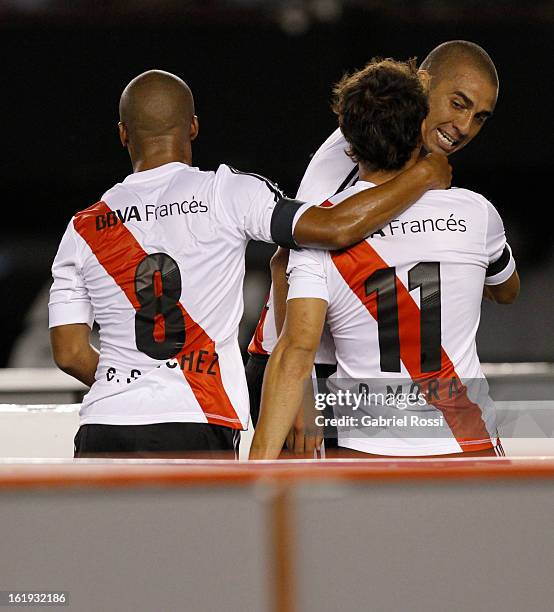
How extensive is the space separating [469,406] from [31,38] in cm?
518

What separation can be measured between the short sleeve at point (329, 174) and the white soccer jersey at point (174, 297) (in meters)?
0.09

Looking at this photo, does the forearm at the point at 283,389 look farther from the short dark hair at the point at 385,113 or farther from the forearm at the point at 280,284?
the short dark hair at the point at 385,113

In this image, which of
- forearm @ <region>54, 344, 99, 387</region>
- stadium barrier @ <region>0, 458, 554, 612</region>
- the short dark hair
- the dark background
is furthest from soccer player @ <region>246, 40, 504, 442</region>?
the dark background

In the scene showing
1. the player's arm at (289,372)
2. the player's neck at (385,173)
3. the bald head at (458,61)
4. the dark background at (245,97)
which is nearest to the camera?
the player's arm at (289,372)

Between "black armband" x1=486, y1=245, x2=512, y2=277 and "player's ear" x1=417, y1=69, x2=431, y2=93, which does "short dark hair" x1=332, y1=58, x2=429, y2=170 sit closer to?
"player's ear" x1=417, y1=69, x2=431, y2=93

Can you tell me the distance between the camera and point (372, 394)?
159 centimetres

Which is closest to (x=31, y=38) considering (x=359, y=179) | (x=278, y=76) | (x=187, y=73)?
(x=187, y=73)

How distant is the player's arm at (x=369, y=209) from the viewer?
1.53 m

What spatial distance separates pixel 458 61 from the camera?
1.90 m

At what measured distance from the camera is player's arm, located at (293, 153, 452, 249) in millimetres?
1525

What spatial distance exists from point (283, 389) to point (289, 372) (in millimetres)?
29

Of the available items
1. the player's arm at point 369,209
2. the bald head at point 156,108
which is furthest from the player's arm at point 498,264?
the bald head at point 156,108

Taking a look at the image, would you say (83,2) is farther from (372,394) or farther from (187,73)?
(372,394)

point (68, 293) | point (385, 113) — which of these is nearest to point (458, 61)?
point (385, 113)
